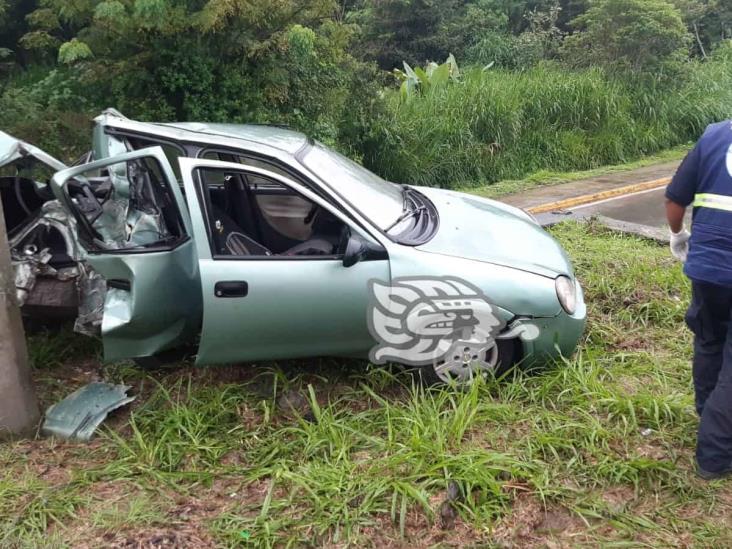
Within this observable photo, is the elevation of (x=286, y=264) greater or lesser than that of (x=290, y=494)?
greater

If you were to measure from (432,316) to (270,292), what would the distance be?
0.89 meters

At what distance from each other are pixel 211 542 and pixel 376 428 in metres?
1.07

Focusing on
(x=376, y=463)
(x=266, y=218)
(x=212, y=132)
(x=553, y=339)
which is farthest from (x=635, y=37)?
(x=376, y=463)

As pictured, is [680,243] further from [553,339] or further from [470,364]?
[470,364]

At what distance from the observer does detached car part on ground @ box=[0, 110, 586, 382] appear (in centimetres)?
357

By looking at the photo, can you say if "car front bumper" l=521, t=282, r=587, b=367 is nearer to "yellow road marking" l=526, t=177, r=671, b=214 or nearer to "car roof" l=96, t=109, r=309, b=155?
"car roof" l=96, t=109, r=309, b=155

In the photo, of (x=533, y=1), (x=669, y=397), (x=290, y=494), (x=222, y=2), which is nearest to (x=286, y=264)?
(x=290, y=494)

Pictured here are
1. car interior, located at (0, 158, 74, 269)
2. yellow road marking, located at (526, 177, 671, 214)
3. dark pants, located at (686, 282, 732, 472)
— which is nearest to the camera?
dark pants, located at (686, 282, 732, 472)

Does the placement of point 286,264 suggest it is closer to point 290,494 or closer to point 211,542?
point 290,494

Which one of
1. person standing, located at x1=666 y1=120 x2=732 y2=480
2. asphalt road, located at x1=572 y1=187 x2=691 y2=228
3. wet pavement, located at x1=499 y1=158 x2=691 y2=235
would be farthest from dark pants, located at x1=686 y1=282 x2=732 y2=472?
asphalt road, located at x1=572 y1=187 x2=691 y2=228

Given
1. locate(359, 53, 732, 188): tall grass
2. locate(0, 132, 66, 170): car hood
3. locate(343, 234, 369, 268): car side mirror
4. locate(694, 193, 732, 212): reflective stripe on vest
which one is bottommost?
locate(359, 53, 732, 188): tall grass

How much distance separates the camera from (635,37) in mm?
13250

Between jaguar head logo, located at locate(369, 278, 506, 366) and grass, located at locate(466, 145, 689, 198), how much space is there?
6.06m

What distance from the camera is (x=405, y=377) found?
3.97 meters
